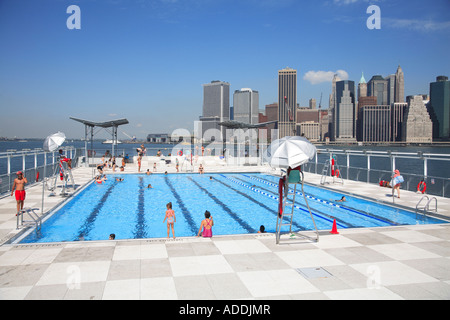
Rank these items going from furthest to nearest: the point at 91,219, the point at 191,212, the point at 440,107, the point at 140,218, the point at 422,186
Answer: the point at 440,107 → the point at 422,186 → the point at 191,212 → the point at 140,218 → the point at 91,219

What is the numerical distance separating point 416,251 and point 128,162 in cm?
3154

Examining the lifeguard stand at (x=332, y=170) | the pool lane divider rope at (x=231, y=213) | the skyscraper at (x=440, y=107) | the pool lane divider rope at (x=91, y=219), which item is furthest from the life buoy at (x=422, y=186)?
the skyscraper at (x=440, y=107)

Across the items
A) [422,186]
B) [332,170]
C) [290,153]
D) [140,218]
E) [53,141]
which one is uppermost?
[53,141]

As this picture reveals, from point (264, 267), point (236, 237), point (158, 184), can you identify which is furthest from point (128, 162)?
point (264, 267)

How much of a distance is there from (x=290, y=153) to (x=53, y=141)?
11549 millimetres

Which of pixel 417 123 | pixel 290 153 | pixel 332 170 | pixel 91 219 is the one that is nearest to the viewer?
pixel 290 153

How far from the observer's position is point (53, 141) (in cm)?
1532

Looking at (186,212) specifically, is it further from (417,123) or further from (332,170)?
(417,123)

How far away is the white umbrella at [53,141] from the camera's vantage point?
15.1 meters

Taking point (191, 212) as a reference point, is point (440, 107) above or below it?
above

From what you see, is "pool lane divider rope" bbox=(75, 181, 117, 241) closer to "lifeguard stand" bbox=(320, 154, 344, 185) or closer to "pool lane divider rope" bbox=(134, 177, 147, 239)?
"pool lane divider rope" bbox=(134, 177, 147, 239)

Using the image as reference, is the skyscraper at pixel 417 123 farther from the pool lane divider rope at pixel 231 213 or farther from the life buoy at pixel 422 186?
the pool lane divider rope at pixel 231 213

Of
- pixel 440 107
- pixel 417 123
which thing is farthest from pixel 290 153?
pixel 417 123
